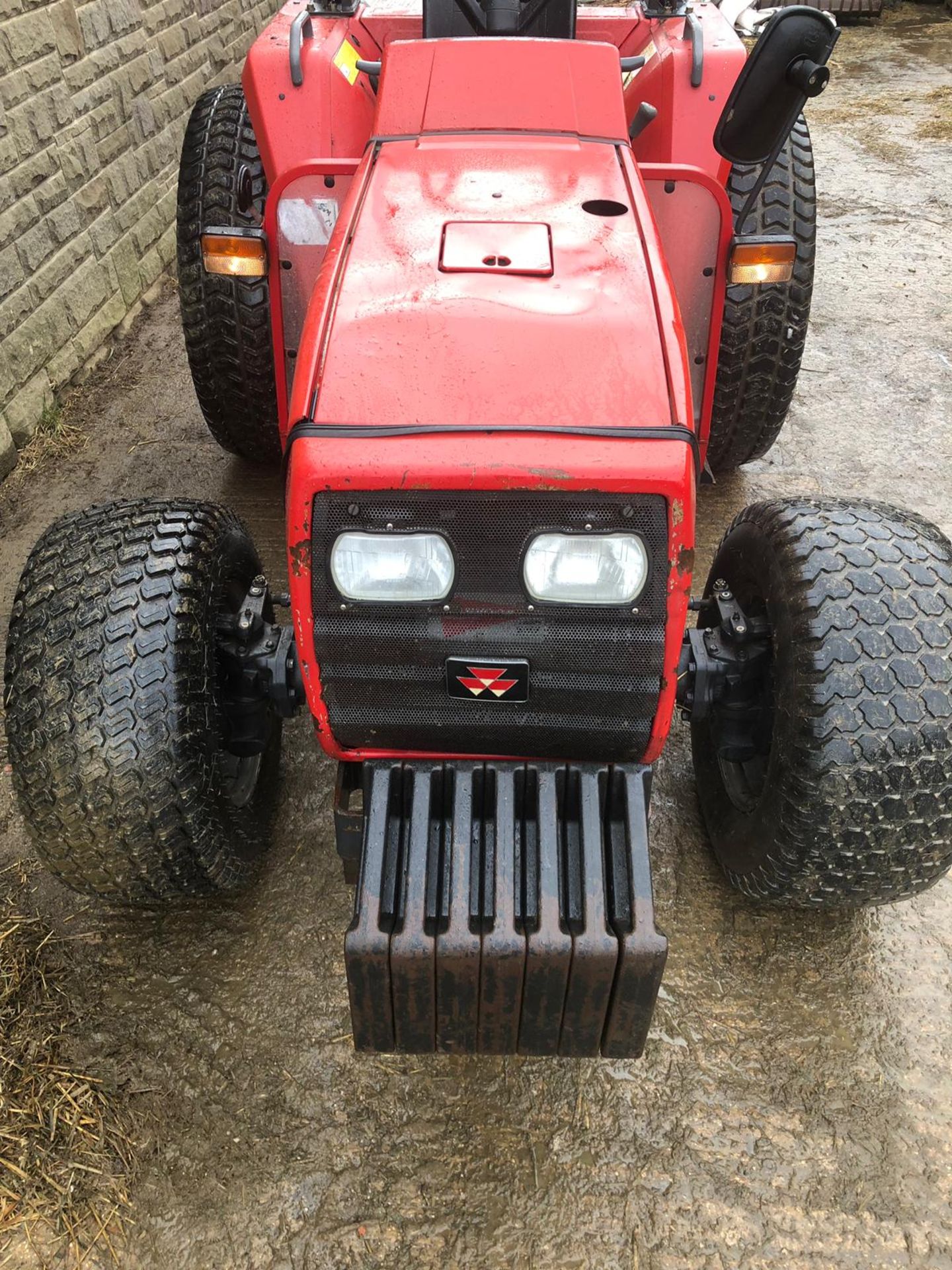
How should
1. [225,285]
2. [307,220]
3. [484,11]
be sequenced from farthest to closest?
[225,285], [484,11], [307,220]

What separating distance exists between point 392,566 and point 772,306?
6.48 ft

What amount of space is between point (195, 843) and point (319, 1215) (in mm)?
757

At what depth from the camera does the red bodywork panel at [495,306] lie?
1.53 m

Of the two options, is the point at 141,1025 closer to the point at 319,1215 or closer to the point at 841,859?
the point at 319,1215

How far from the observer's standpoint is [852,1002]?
7.13ft

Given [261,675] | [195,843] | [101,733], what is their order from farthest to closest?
1. [261,675]
2. [195,843]
3. [101,733]

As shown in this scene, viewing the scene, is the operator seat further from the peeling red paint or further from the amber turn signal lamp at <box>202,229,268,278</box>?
the peeling red paint

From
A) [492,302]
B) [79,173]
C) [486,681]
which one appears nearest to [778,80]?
[492,302]

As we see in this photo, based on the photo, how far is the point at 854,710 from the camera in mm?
1768

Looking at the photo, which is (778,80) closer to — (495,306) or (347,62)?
(495,306)

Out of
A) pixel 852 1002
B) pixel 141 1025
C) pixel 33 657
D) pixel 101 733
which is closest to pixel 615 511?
pixel 101 733

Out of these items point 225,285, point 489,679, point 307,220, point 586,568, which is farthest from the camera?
point 225,285

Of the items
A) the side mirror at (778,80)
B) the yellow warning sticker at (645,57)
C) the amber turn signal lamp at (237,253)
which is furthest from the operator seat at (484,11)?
the side mirror at (778,80)

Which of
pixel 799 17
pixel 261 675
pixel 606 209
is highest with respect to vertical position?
pixel 799 17
